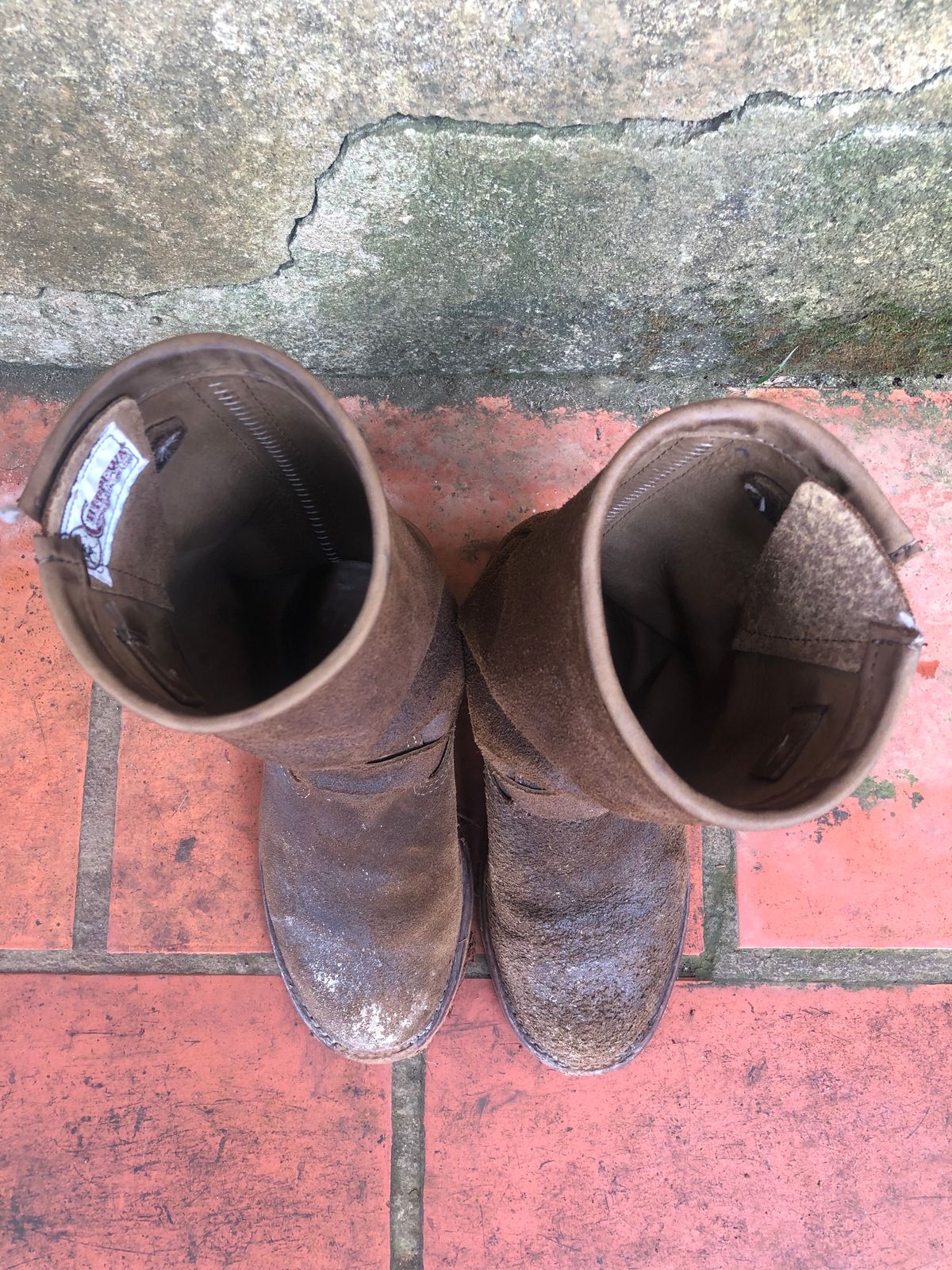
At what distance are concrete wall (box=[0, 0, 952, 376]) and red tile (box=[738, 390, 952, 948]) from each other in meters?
0.31

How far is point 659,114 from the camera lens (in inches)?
31.4

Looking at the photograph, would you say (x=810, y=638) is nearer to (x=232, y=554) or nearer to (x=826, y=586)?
(x=826, y=586)

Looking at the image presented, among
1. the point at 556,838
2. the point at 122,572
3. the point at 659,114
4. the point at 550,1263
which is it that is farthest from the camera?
the point at 550,1263

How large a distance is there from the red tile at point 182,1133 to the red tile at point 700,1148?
0.45 feet

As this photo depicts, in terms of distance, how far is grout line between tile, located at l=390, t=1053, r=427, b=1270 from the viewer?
1172 mm

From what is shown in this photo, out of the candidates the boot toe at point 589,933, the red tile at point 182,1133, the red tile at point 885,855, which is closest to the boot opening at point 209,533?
the boot toe at point 589,933

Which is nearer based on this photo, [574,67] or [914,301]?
[574,67]

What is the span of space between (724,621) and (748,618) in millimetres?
44

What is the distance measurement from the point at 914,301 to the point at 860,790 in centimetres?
71

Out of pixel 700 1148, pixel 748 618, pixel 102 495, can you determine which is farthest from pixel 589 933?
pixel 102 495

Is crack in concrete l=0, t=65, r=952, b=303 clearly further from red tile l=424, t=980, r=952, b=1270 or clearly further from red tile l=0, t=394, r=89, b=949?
red tile l=424, t=980, r=952, b=1270

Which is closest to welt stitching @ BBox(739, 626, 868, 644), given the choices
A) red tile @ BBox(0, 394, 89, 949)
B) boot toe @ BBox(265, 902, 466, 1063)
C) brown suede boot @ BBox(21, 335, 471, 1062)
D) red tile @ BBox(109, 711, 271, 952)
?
brown suede boot @ BBox(21, 335, 471, 1062)

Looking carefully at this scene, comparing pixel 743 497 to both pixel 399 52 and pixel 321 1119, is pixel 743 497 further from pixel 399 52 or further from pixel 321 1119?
pixel 321 1119

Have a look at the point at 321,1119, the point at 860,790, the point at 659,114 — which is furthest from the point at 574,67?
the point at 321,1119
